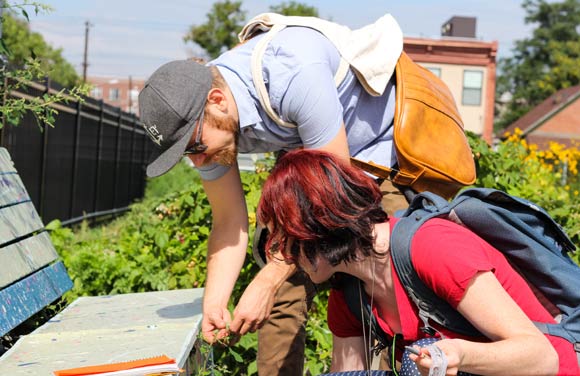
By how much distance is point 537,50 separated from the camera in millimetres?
70312

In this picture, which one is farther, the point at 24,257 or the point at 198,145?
the point at 24,257

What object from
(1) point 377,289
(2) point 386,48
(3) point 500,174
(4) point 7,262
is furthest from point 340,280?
(3) point 500,174

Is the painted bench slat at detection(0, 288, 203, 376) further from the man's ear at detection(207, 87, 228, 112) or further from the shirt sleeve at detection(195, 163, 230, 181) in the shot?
the man's ear at detection(207, 87, 228, 112)

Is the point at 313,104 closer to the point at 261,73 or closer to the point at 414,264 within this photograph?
the point at 261,73

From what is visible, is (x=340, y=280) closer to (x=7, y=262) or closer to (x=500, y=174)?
(x=7, y=262)

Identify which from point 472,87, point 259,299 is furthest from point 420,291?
point 472,87

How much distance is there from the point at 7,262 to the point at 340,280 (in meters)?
1.21

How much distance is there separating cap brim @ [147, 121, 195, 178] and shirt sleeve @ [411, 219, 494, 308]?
2.71ft

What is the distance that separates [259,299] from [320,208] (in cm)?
71

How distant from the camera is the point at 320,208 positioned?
2.32 meters

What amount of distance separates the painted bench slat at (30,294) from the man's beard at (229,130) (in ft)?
2.72

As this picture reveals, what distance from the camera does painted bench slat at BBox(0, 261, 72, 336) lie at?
2.86 m

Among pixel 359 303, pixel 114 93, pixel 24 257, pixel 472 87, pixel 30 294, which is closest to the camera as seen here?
pixel 359 303

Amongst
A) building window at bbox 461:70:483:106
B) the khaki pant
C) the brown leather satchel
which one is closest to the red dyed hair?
the brown leather satchel
